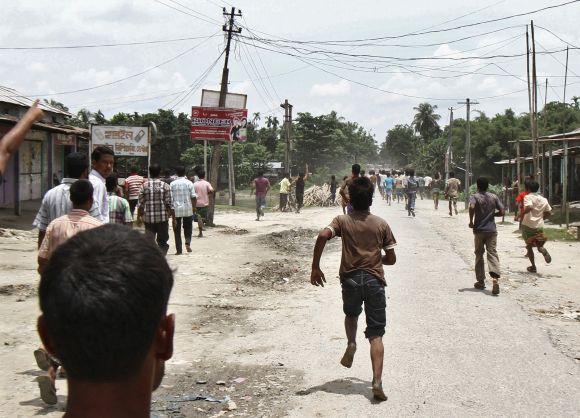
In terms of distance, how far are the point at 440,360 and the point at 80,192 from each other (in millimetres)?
3587

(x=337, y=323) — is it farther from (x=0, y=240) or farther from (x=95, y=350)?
(x=0, y=240)

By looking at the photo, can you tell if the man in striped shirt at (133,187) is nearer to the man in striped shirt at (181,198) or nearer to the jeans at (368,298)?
the man in striped shirt at (181,198)

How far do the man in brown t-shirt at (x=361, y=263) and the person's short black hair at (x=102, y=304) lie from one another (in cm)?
403

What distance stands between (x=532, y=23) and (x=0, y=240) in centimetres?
2013

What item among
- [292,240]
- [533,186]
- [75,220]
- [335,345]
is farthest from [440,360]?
[292,240]

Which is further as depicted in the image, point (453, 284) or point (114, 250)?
point (453, 284)

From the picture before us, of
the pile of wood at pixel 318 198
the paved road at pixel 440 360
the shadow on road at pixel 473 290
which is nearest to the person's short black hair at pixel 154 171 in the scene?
the paved road at pixel 440 360

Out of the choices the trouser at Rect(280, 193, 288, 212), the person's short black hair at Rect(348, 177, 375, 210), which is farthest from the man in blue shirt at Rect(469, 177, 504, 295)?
the trouser at Rect(280, 193, 288, 212)

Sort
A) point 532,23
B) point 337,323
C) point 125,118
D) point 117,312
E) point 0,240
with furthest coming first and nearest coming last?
point 125,118
point 532,23
point 0,240
point 337,323
point 117,312

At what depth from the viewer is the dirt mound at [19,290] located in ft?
30.9

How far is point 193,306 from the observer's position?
905 centimetres

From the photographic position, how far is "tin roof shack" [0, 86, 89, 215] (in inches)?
854

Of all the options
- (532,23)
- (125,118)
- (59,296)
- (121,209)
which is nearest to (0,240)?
(121,209)

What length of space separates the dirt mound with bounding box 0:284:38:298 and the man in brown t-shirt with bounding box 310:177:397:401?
547cm
